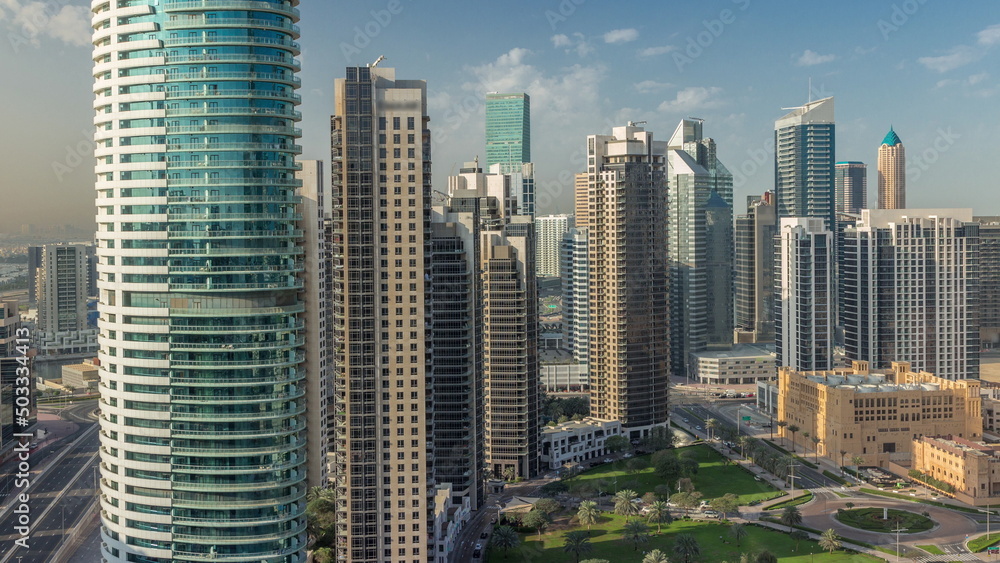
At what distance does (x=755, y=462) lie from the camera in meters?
123

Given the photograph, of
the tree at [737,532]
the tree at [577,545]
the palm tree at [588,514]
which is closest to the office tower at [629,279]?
the palm tree at [588,514]

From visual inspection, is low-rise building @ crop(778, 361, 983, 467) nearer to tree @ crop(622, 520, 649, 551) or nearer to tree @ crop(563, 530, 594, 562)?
tree @ crop(622, 520, 649, 551)

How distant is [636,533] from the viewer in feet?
297

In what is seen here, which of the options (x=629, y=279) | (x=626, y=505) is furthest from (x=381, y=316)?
(x=629, y=279)

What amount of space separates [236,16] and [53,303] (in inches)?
5594

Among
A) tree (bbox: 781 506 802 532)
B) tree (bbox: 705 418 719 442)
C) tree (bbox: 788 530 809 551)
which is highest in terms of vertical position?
tree (bbox: 705 418 719 442)

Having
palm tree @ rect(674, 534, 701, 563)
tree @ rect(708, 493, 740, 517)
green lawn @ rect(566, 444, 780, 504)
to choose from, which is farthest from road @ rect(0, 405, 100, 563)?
tree @ rect(708, 493, 740, 517)

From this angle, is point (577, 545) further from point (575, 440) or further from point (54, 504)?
point (54, 504)

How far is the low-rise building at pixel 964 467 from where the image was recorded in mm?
103250

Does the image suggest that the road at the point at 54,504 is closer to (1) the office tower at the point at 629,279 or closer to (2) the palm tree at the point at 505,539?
(2) the palm tree at the point at 505,539

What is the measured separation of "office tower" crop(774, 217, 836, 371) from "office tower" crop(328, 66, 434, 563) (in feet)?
280

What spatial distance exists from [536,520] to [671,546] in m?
13.8

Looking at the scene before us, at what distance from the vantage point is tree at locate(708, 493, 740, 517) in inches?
3853

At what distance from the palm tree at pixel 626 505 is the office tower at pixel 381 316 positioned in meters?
28.9
